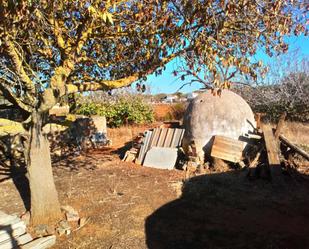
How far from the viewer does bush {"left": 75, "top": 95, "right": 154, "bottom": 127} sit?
17531mm

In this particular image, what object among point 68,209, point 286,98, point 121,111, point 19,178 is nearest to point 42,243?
point 68,209

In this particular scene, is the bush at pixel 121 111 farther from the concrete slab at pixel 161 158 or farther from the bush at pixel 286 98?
the concrete slab at pixel 161 158

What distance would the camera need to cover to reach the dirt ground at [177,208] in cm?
559

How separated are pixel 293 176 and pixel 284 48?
486 cm

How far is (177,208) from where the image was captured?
6.95 metres

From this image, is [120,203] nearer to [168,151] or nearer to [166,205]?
[166,205]

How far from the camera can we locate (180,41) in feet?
17.2

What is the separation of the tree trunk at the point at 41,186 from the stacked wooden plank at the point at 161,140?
16.6 ft

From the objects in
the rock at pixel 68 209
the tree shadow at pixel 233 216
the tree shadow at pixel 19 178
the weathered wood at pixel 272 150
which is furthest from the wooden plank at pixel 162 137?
the rock at pixel 68 209

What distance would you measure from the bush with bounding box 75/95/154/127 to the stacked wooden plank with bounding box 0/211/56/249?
11651mm

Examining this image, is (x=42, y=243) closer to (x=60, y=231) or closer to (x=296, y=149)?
(x=60, y=231)

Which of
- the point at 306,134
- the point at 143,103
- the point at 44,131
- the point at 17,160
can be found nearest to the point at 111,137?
the point at 143,103

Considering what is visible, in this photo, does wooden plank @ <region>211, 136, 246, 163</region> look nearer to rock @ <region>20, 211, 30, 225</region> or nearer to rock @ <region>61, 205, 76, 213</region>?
rock @ <region>61, 205, 76, 213</region>

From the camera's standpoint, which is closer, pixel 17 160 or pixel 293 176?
pixel 293 176
